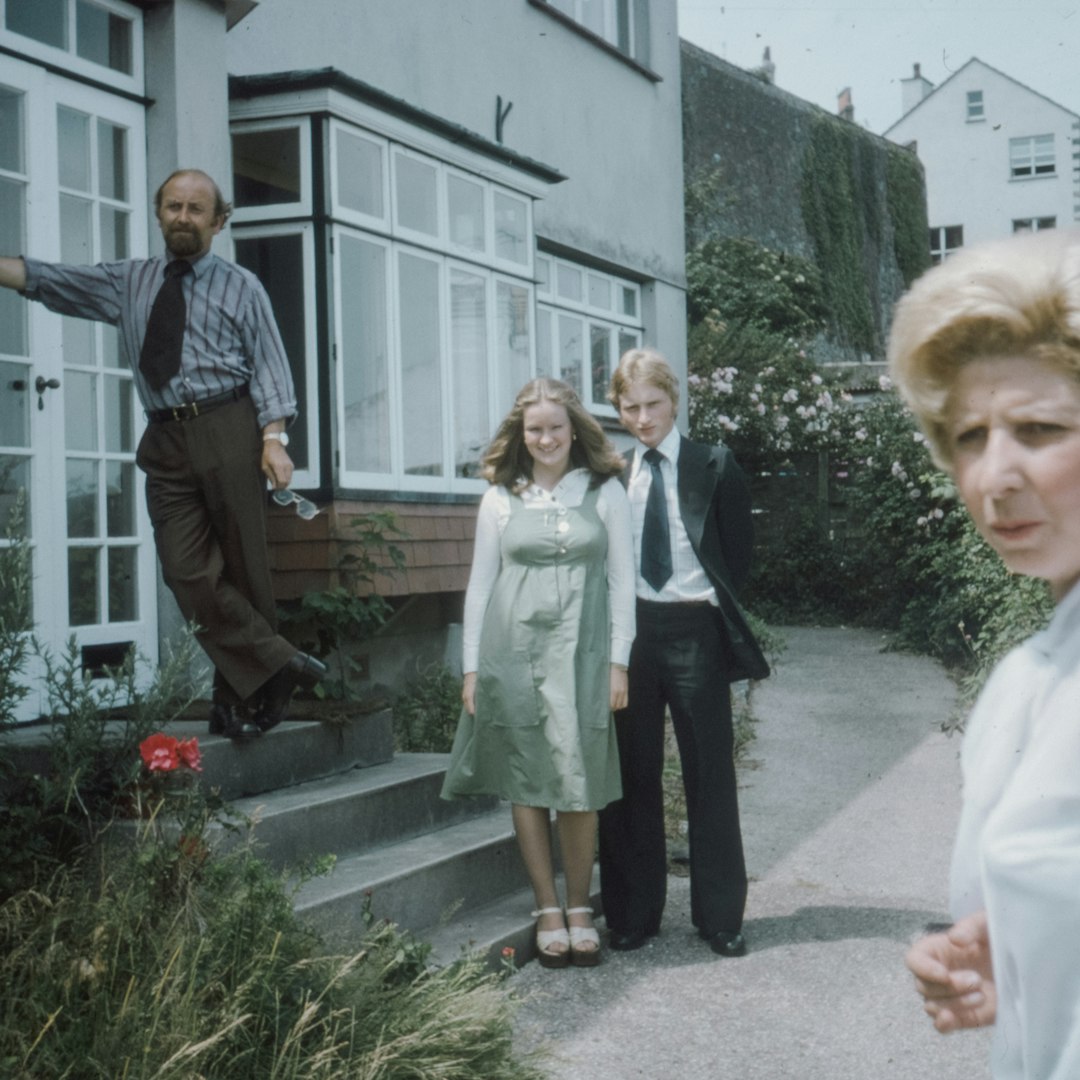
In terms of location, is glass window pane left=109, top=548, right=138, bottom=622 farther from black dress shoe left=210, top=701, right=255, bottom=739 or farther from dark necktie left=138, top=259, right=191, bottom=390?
dark necktie left=138, top=259, right=191, bottom=390

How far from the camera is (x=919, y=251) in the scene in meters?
33.3

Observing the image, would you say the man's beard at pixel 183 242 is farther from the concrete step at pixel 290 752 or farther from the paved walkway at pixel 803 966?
the paved walkway at pixel 803 966

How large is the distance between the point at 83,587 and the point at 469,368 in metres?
3.51

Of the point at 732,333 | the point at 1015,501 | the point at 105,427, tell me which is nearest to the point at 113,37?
the point at 105,427

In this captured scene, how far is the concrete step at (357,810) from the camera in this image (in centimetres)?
522

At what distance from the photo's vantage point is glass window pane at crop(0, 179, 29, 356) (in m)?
6.02

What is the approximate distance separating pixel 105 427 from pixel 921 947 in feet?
18.4

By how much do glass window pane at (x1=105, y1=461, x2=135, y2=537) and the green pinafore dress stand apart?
1.91 m

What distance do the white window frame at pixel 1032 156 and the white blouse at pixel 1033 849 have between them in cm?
4634

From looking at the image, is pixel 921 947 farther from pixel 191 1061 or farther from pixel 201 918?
pixel 201 918

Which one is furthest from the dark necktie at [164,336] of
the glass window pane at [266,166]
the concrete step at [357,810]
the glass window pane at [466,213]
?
the glass window pane at [466,213]

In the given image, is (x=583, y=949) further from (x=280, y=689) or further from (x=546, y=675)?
(x=280, y=689)

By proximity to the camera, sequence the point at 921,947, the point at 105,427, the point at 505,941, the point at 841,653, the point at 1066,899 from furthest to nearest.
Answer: the point at 841,653
the point at 105,427
the point at 505,941
the point at 921,947
the point at 1066,899

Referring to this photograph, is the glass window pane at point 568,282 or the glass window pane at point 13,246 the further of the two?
the glass window pane at point 568,282
